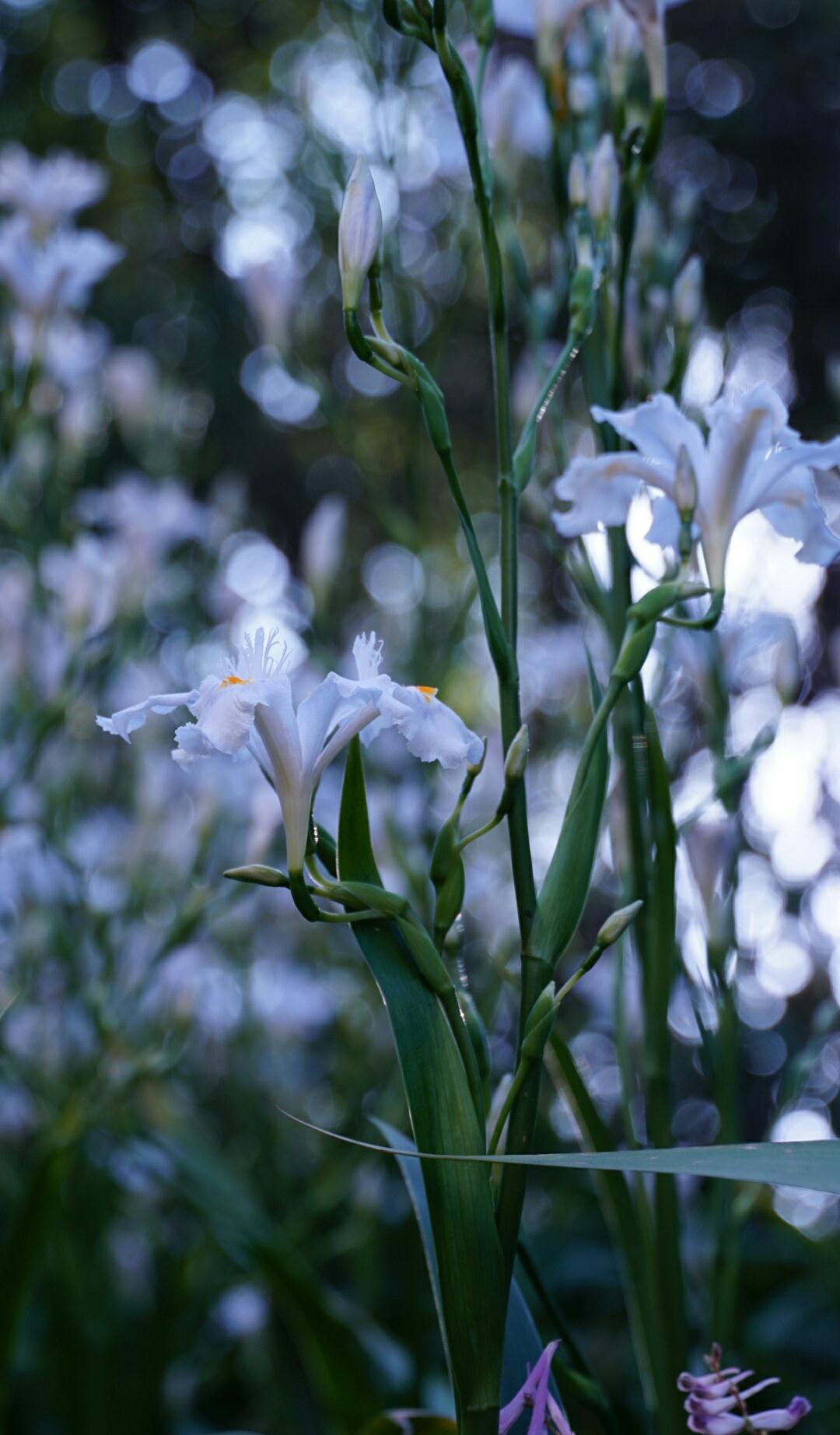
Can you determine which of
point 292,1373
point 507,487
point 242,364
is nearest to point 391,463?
point 242,364

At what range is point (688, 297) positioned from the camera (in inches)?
45.2

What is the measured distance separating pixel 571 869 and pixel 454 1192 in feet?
0.62

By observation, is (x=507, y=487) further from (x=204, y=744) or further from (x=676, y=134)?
(x=676, y=134)

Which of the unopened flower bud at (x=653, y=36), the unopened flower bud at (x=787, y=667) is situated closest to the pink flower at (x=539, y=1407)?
the unopened flower bud at (x=787, y=667)

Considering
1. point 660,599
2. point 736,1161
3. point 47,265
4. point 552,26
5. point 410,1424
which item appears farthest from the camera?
point 47,265

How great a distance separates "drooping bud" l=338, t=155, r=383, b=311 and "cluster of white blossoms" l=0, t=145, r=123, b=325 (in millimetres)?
866

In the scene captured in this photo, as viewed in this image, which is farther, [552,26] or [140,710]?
[552,26]

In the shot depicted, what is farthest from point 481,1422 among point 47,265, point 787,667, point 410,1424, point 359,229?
point 47,265

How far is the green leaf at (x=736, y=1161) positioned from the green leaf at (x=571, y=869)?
157 millimetres

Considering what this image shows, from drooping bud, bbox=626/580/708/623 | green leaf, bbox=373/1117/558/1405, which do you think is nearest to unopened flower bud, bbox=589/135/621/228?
drooping bud, bbox=626/580/708/623

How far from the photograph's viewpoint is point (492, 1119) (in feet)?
2.89

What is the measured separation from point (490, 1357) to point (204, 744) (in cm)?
36

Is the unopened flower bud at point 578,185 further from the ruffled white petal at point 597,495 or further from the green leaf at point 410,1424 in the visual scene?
the green leaf at point 410,1424

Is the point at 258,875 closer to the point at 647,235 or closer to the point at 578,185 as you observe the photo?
the point at 578,185
